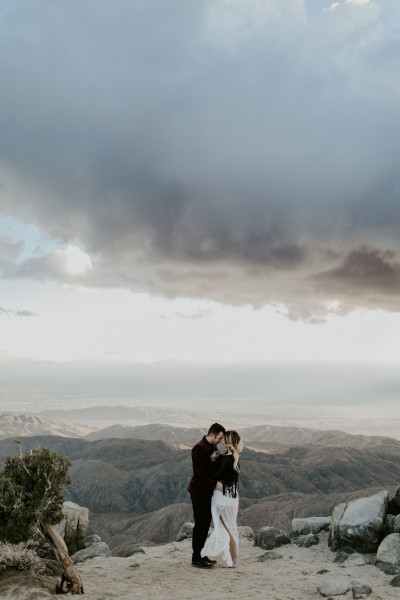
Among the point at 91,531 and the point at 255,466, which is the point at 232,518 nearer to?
the point at 91,531

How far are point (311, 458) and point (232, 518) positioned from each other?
146m

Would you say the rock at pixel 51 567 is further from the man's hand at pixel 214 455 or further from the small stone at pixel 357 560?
the small stone at pixel 357 560

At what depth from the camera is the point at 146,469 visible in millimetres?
133625

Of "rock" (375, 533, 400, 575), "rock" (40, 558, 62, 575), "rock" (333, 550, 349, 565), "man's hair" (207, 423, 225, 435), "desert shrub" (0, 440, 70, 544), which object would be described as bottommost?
"rock" (333, 550, 349, 565)

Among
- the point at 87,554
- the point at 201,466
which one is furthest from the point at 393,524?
the point at 87,554

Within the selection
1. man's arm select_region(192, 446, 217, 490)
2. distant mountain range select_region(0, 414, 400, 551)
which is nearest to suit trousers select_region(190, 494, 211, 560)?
man's arm select_region(192, 446, 217, 490)

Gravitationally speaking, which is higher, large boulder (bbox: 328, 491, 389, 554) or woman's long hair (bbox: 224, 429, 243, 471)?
woman's long hair (bbox: 224, 429, 243, 471)

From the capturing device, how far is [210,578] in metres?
11.5

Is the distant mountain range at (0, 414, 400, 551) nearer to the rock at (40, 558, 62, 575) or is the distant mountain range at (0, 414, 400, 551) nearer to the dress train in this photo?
the dress train

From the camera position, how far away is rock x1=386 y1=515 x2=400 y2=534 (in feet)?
47.4

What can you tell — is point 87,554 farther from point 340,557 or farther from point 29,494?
point 340,557

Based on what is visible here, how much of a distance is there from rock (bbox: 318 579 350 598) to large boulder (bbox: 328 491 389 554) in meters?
3.94

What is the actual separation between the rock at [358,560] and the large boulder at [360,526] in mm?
581

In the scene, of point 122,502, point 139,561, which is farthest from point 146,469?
point 139,561
